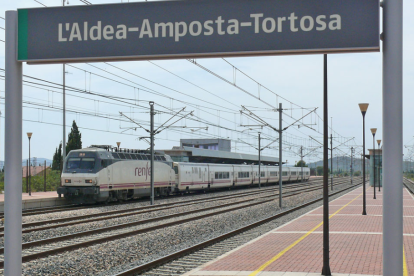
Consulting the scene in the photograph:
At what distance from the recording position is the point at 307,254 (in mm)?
12031

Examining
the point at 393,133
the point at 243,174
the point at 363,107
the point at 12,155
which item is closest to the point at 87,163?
the point at 363,107

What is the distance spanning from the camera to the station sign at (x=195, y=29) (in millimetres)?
4551

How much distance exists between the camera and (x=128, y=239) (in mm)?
15672

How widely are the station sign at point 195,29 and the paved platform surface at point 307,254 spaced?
594 centimetres

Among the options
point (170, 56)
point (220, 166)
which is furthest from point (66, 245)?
point (220, 166)

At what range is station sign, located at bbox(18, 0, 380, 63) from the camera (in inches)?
179

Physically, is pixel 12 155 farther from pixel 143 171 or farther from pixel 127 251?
pixel 143 171

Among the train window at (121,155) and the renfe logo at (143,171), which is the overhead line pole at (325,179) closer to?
the train window at (121,155)

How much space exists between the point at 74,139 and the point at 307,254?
54.8 metres

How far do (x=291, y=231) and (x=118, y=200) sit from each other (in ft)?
63.1

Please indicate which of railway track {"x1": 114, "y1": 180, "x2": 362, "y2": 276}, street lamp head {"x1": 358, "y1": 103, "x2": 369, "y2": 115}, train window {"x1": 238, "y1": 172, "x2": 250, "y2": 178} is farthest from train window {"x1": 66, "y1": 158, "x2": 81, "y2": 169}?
train window {"x1": 238, "y1": 172, "x2": 250, "y2": 178}

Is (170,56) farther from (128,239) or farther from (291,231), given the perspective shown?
(291,231)

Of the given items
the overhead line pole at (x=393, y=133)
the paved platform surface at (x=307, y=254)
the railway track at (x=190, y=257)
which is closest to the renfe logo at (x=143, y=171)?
the paved platform surface at (x=307, y=254)

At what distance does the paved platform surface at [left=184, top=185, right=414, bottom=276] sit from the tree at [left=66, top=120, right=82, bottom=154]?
47.8 metres
